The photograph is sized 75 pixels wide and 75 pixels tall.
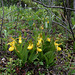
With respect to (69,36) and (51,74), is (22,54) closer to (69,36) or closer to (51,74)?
(51,74)

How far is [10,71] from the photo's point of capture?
1356 mm

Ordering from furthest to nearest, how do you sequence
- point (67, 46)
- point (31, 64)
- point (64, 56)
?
point (67, 46) < point (64, 56) < point (31, 64)

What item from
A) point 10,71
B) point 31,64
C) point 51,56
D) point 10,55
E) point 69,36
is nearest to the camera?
point 10,71

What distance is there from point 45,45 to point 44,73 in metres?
0.46

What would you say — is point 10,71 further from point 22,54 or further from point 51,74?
point 51,74

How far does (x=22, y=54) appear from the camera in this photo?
1.42 metres

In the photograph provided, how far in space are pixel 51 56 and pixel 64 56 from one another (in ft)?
1.93

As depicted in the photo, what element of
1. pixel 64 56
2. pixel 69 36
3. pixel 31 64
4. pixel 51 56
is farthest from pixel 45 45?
pixel 69 36

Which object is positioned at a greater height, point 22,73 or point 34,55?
point 34,55

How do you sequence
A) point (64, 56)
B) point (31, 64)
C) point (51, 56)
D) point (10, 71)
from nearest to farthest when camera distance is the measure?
1. point (10, 71)
2. point (51, 56)
3. point (31, 64)
4. point (64, 56)

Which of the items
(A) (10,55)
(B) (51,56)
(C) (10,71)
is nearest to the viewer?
(C) (10,71)

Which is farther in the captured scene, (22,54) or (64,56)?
(64,56)

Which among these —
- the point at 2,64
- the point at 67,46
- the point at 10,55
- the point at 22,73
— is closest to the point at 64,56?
the point at 67,46

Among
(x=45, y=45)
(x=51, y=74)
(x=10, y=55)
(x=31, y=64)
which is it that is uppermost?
(x=45, y=45)
